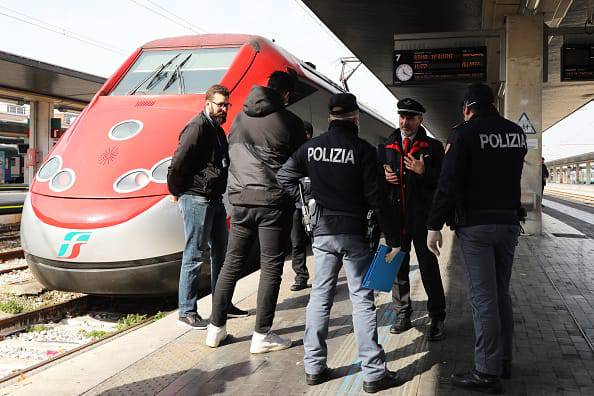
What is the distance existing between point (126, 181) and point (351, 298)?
2.83m

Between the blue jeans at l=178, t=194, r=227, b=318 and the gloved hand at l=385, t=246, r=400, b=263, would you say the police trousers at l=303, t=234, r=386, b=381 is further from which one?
the blue jeans at l=178, t=194, r=227, b=318

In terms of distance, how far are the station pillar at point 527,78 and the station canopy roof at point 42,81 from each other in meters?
11.6

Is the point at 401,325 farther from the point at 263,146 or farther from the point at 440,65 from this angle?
the point at 440,65

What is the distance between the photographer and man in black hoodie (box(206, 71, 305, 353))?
11.8ft

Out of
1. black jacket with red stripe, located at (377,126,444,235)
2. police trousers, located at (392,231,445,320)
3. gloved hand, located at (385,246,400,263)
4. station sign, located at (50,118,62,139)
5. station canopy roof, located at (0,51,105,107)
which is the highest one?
station canopy roof, located at (0,51,105,107)

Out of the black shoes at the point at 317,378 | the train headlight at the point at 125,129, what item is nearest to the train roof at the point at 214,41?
the train headlight at the point at 125,129

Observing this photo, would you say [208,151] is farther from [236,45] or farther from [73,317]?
[236,45]

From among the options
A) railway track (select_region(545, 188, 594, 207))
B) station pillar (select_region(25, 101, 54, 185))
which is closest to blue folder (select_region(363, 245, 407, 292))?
station pillar (select_region(25, 101, 54, 185))

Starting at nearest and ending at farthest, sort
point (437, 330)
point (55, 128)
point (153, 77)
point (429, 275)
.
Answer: point (437, 330) → point (429, 275) → point (153, 77) → point (55, 128)

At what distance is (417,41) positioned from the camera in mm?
10039

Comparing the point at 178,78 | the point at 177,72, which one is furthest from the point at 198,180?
the point at 177,72

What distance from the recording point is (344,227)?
3.05 m

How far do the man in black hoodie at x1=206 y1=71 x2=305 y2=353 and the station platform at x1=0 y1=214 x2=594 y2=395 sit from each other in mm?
374

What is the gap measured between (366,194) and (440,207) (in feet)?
1.37
